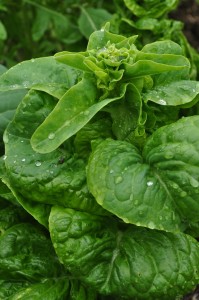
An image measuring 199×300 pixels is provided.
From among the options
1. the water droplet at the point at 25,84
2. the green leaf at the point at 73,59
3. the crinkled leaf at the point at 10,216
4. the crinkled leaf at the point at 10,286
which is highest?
the green leaf at the point at 73,59

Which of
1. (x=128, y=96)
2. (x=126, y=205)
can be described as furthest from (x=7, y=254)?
(x=128, y=96)

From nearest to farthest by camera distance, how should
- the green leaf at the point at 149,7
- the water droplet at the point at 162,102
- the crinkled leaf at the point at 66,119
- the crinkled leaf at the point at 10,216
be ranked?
1. the crinkled leaf at the point at 66,119
2. the water droplet at the point at 162,102
3. the crinkled leaf at the point at 10,216
4. the green leaf at the point at 149,7

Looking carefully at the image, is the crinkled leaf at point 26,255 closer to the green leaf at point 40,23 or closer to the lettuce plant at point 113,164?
the lettuce plant at point 113,164

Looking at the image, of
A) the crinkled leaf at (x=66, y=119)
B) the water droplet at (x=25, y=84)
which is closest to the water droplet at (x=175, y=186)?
the crinkled leaf at (x=66, y=119)

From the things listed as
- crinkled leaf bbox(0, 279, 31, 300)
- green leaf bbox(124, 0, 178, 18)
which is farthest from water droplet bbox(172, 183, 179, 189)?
green leaf bbox(124, 0, 178, 18)

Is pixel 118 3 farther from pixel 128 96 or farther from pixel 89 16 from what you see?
pixel 128 96
